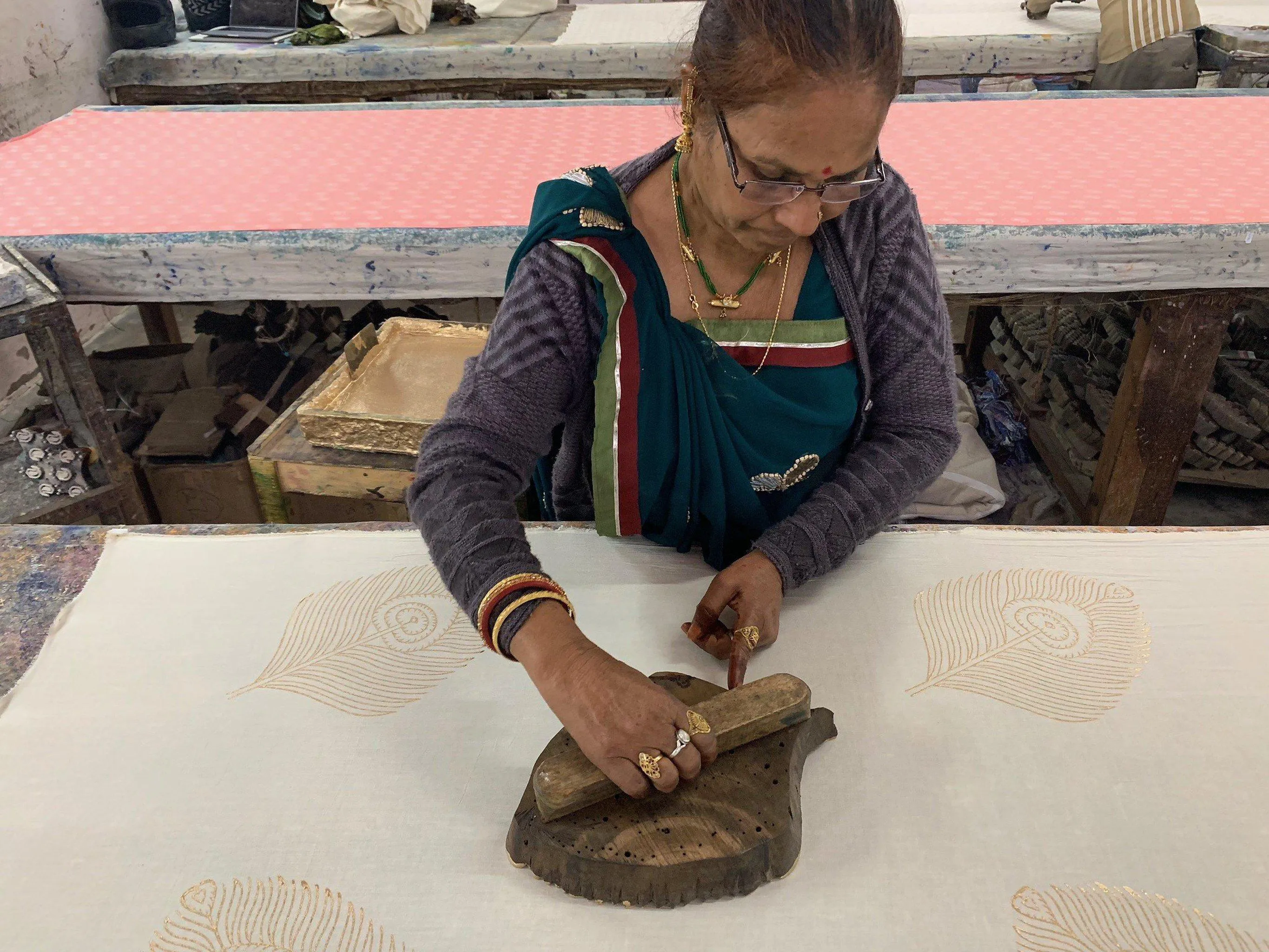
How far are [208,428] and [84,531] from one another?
1.29 meters

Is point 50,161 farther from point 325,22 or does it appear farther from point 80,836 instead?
point 80,836

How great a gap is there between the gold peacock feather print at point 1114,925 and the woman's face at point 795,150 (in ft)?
2.67

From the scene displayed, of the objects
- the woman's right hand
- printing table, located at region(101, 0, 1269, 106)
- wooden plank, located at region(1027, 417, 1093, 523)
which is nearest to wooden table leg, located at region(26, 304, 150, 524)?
the woman's right hand

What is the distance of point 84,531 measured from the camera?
150 cm

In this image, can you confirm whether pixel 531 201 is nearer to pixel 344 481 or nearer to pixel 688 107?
pixel 344 481

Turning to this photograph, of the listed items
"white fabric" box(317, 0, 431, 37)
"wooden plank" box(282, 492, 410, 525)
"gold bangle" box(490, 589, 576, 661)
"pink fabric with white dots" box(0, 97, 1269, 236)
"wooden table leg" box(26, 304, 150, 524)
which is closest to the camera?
"gold bangle" box(490, 589, 576, 661)

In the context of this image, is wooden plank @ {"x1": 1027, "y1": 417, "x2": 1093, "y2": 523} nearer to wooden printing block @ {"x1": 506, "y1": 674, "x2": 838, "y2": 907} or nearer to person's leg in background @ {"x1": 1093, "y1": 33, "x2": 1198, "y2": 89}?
person's leg in background @ {"x1": 1093, "y1": 33, "x2": 1198, "y2": 89}

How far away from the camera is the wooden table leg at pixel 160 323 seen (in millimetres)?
3631

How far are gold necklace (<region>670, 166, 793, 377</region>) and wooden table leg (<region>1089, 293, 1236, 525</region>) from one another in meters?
1.39

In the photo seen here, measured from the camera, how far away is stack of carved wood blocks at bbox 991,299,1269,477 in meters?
2.99

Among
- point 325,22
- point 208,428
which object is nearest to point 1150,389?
point 208,428

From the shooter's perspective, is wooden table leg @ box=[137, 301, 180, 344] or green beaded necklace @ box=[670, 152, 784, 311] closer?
green beaded necklace @ box=[670, 152, 784, 311]

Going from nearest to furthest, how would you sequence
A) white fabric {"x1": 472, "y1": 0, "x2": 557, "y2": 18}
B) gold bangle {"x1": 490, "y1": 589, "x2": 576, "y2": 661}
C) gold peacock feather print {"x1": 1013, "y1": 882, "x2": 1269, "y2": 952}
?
1. gold peacock feather print {"x1": 1013, "y1": 882, "x2": 1269, "y2": 952}
2. gold bangle {"x1": 490, "y1": 589, "x2": 576, "y2": 661}
3. white fabric {"x1": 472, "y1": 0, "x2": 557, "y2": 18}

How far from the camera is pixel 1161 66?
352 centimetres
